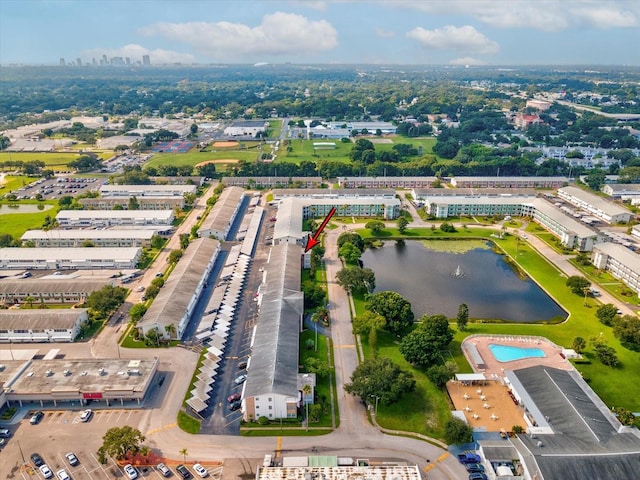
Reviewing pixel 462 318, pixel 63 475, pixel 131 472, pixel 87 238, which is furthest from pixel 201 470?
pixel 87 238

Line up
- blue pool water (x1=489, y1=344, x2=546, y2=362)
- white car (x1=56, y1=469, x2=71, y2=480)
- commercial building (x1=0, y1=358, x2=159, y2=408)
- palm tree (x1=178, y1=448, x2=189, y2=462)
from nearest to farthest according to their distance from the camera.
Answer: white car (x1=56, y1=469, x2=71, y2=480) → palm tree (x1=178, y1=448, x2=189, y2=462) → commercial building (x1=0, y1=358, x2=159, y2=408) → blue pool water (x1=489, y1=344, x2=546, y2=362)

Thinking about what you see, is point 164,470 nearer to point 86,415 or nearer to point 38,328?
point 86,415

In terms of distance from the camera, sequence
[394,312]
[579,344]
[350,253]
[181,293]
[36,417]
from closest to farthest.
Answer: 1. [36,417]
2. [579,344]
3. [394,312]
4. [181,293]
5. [350,253]

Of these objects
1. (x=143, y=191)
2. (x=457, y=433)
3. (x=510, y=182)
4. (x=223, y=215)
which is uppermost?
(x=143, y=191)

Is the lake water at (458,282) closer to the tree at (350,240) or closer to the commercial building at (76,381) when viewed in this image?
the tree at (350,240)

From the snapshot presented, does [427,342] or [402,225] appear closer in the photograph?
[427,342]

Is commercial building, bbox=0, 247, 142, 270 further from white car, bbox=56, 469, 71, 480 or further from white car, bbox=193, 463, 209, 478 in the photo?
white car, bbox=193, 463, 209, 478

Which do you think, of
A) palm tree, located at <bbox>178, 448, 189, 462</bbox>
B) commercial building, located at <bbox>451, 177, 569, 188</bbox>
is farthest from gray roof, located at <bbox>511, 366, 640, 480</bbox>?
commercial building, located at <bbox>451, 177, 569, 188</bbox>
